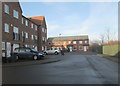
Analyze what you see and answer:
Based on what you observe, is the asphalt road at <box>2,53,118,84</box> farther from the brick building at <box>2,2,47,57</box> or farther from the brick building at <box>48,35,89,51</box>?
the brick building at <box>48,35,89,51</box>

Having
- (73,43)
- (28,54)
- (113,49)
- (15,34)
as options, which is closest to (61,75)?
(28,54)

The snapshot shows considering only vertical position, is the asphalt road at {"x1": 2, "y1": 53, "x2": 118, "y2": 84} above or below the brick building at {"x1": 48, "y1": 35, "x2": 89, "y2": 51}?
below

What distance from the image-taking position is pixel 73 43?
98562 mm

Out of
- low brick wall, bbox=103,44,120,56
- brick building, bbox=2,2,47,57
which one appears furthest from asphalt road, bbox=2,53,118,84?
low brick wall, bbox=103,44,120,56

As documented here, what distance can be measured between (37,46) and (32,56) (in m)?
25.3

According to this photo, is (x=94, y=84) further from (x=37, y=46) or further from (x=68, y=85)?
(x=37, y=46)

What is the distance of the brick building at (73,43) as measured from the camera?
96375 millimetres

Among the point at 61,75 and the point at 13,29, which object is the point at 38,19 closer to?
the point at 13,29

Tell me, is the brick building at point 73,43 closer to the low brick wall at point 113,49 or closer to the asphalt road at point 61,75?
the low brick wall at point 113,49

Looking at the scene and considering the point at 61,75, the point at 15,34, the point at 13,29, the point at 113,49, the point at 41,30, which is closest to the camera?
the point at 61,75

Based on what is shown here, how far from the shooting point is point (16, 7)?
35969mm

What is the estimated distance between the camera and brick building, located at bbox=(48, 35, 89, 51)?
96375 millimetres

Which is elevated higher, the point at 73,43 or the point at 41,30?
the point at 41,30

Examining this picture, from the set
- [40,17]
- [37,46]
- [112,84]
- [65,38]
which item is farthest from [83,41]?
[112,84]
